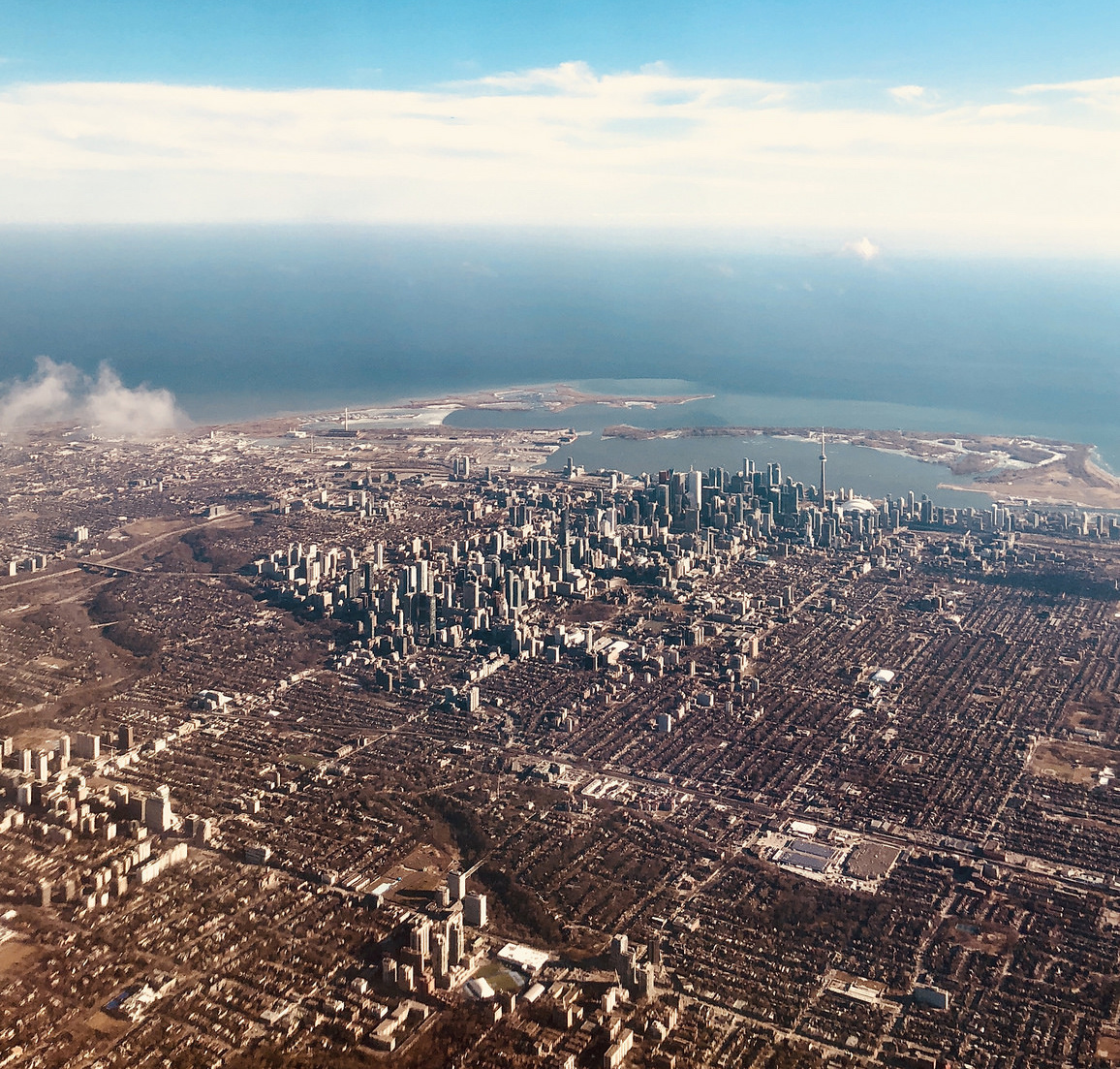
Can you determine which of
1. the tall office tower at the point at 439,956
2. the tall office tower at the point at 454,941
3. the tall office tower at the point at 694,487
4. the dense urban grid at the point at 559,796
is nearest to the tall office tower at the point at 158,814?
the dense urban grid at the point at 559,796

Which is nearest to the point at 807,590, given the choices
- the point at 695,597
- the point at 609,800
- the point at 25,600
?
the point at 695,597

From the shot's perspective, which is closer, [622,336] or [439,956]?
[439,956]

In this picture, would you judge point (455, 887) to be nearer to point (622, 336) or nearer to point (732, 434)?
point (732, 434)

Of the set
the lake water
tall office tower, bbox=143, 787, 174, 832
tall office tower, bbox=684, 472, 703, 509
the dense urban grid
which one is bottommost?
the dense urban grid

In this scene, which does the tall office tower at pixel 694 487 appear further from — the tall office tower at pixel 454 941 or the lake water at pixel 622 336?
the tall office tower at pixel 454 941

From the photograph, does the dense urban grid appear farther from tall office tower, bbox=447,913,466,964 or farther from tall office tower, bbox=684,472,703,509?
tall office tower, bbox=684,472,703,509

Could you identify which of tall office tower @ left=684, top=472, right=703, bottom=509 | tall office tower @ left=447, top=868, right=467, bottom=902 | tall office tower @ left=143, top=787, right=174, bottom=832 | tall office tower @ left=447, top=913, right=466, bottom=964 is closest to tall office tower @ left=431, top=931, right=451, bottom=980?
tall office tower @ left=447, top=913, right=466, bottom=964

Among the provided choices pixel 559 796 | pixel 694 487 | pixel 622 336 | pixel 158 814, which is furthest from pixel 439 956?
pixel 622 336

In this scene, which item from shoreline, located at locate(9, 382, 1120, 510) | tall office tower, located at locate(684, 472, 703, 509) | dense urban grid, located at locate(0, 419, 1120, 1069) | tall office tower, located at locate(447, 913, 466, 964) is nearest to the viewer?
dense urban grid, located at locate(0, 419, 1120, 1069)
